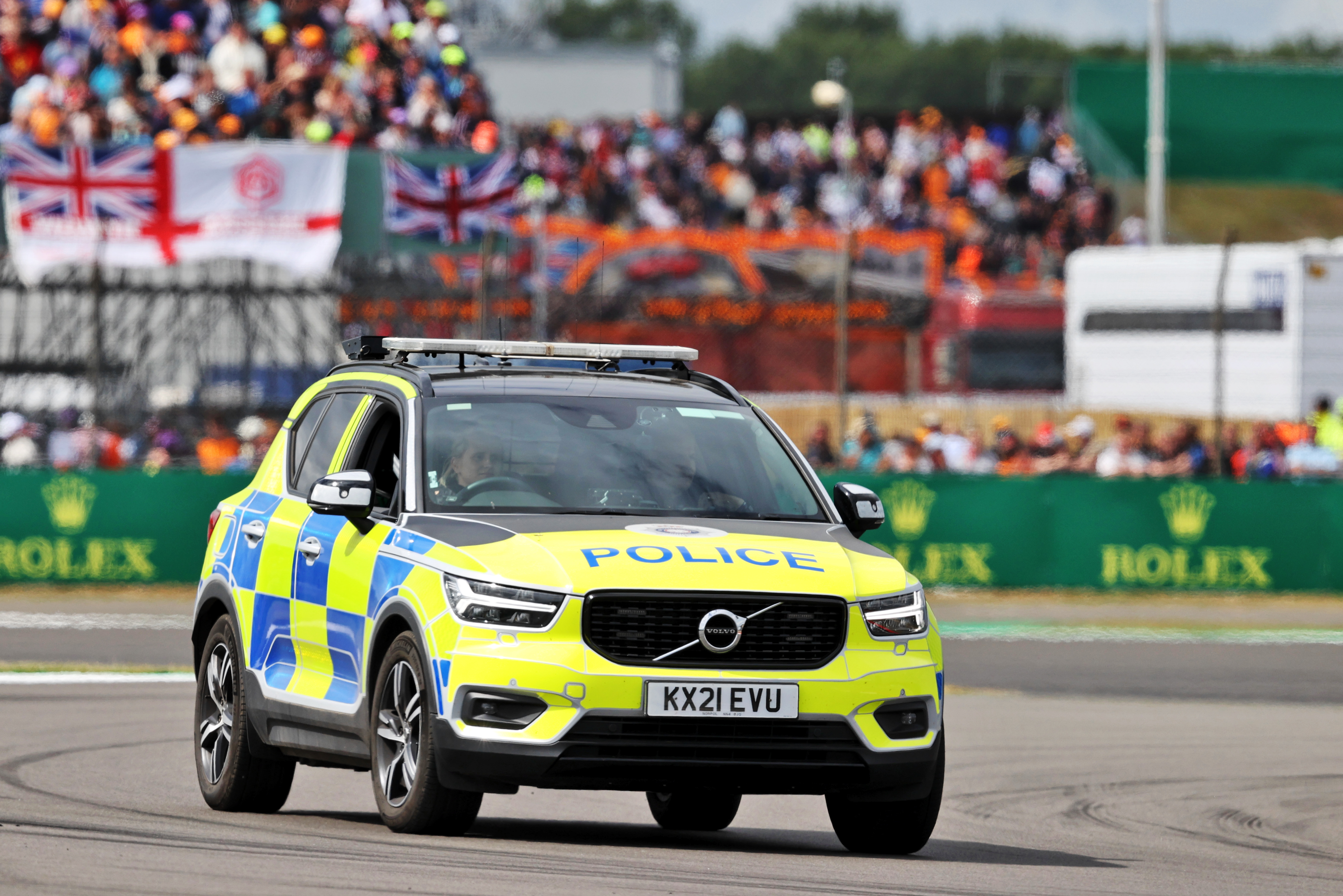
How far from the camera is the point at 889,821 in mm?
7984

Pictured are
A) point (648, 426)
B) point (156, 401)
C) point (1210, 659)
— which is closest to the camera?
point (648, 426)

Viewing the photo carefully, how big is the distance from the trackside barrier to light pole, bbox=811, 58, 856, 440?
1.04 meters

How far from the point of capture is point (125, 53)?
2997 centimetres

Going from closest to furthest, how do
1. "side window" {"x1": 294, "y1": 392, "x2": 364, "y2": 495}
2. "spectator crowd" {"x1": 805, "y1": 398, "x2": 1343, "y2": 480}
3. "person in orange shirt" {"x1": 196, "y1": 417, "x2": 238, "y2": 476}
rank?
"side window" {"x1": 294, "y1": 392, "x2": 364, "y2": 495} < "spectator crowd" {"x1": 805, "y1": 398, "x2": 1343, "y2": 480} < "person in orange shirt" {"x1": 196, "y1": 417, "x2": 238, "y2": 476}

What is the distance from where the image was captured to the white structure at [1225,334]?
2834 centimetres

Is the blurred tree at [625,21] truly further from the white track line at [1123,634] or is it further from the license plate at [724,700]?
the license plate at [724,700]

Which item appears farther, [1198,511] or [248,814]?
[1198,511]

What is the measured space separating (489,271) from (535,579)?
1545 centimetres

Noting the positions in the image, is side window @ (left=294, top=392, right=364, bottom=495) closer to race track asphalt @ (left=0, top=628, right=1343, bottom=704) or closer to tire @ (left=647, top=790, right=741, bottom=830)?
tire @ (left=647, top=790, right=741, bottom=830)

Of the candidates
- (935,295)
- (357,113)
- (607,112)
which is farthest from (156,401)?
(607,112)

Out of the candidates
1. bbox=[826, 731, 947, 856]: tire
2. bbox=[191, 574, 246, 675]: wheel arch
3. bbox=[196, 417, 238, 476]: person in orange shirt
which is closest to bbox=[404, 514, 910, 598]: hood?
bbox=[826, 731, 947, 856]: tire

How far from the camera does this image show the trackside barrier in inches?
861

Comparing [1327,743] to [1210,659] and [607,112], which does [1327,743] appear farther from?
[607,112]

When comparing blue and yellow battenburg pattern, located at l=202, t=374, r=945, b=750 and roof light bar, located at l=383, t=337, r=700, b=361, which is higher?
roof light bar, located at l=383, t=337, r=700, b=361
